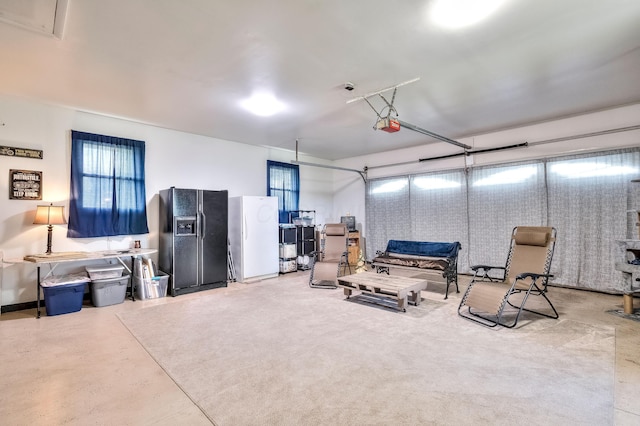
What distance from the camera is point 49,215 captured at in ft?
13.2

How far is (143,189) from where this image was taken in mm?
5188

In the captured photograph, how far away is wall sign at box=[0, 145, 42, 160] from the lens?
4.05 m

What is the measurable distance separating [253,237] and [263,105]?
8.70 feet

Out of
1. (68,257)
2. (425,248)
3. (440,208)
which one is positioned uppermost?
(440,208)

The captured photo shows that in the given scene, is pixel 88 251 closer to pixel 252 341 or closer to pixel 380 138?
pixel 252 341

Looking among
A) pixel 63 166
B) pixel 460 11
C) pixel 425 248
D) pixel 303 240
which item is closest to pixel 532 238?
pixel 425 248

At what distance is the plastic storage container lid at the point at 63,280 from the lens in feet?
12.6

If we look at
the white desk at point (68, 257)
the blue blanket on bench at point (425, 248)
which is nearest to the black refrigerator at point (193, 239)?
the white desk at point (68, 257)

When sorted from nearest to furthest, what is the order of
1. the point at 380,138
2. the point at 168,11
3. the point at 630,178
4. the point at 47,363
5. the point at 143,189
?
the point at 168,11, the point at 47,363, the point at 630,178, the point at 143,189, the point at 380,138

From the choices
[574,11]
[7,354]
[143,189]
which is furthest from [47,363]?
[574,11]

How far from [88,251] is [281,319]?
3.41 metres

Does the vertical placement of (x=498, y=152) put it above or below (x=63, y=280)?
above

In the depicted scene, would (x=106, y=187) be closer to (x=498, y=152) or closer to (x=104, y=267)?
(x=104, y=267)

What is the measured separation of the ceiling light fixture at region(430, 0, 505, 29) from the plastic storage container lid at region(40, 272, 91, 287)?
5.20m
